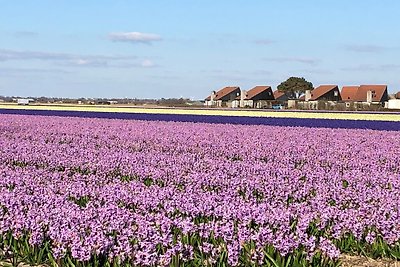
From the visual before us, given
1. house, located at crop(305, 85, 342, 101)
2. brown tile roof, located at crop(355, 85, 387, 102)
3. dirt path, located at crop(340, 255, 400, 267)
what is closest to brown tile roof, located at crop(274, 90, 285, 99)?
house, located at crop(305, 85, 342, 101)

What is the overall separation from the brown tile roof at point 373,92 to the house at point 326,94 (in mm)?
4007

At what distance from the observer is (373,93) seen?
112 m

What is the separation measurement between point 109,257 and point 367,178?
6.64 m

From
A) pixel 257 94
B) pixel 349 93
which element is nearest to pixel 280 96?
pixel 257 94

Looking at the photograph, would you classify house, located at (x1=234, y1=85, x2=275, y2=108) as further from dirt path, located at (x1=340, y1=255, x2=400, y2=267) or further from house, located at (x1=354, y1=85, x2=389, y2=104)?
dirt path, located at (x1=340, y1=255, x2=400, y2=267)

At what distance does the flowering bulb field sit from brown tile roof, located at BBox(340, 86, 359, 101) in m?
104

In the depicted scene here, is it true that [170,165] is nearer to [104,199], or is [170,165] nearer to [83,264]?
[104,199]

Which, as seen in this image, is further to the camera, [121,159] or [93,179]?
[121,159]

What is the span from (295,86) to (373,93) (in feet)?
76.6

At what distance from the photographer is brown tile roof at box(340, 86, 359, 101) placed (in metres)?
116

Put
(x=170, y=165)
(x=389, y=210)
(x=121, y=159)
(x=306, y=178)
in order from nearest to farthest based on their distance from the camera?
(x=389, y=210), (x=306, y=178), (x=170, y=165), (x=121, y=159)

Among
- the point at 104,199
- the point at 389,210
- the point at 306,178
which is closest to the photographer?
the point at 389,210

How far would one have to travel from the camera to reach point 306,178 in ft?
37.6

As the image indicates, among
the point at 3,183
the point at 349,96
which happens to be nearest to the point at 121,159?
the point at 3,183
